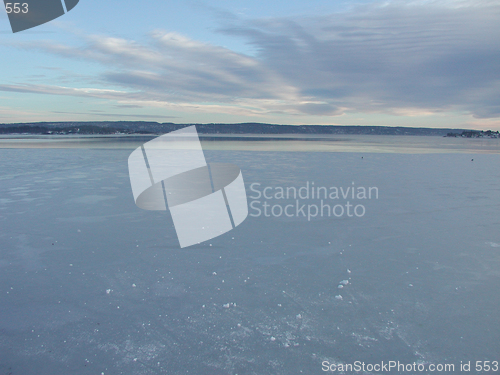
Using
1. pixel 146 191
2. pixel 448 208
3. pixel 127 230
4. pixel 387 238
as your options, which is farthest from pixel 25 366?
pixel 448 208

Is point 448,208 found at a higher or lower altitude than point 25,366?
higher

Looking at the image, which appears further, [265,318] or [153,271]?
[153,271]

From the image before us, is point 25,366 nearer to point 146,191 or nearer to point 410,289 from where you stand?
point 410,289

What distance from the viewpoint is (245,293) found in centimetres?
402

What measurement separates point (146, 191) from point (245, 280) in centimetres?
678

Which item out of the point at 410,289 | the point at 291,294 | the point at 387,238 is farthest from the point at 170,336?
the point at 387,238

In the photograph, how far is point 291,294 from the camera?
3.99 m

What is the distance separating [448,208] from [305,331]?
631cm

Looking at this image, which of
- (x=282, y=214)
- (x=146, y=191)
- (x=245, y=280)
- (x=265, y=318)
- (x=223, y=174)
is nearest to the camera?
(x=265, y=318)

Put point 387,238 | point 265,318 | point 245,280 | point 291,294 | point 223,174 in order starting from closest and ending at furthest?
point 265,318, point 291,294, point 245,280, point 387,238, point 223,174

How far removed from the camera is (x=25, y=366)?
9.28ft

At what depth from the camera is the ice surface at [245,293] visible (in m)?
3.00

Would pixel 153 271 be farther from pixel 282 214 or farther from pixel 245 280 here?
pixel 282 214

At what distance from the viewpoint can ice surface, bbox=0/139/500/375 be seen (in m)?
3.00
